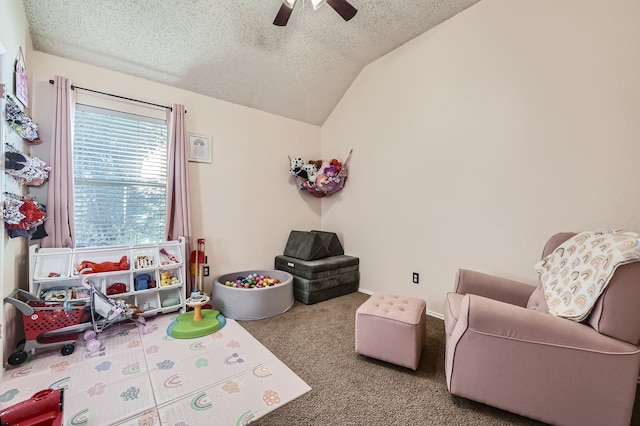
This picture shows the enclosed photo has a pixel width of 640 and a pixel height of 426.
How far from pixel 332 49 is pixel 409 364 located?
3.16 metres

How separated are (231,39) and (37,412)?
2.97 metres

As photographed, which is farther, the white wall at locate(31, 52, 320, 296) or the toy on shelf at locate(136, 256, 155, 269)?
the white wall at locate(31, 52, 320, 296)

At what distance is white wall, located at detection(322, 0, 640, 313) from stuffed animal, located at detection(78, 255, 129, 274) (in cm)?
256

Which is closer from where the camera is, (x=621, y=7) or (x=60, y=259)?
(x=621, y=7)

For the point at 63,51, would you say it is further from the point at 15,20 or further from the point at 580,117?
the point at 580,117

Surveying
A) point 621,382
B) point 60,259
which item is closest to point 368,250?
point 621,382

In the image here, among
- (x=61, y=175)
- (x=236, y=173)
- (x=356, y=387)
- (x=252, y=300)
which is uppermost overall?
(x=236, y=173)

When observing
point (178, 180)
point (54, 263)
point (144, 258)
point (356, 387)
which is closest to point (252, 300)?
point (144, 258)

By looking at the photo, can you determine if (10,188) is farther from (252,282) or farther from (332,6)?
(332,6)

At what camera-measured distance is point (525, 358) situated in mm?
1293

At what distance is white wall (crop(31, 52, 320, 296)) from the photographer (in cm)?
264

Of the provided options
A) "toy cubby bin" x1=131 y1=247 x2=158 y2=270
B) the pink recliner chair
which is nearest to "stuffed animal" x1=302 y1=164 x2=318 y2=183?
"toy cubby bin" x1=131 y1=247 x2=158 y2=270

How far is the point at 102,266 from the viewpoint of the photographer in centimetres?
232

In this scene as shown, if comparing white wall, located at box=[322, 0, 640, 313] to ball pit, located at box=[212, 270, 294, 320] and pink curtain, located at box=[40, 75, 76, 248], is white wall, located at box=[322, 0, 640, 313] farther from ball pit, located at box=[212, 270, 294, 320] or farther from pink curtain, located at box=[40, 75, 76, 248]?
pink curtain, located at box=[40, 75, 76, 248]
